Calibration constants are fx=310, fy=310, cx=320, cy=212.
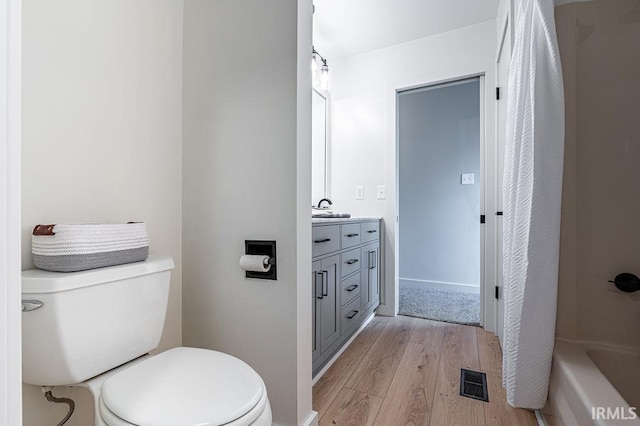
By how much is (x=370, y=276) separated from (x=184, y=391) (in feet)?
6.03

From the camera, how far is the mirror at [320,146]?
2779 millimetres

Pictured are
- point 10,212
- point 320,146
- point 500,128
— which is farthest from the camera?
point 320,146

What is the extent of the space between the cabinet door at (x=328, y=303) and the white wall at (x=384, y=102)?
998mm

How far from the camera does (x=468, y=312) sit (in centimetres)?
277

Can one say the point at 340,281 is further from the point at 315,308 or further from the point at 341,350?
the point at 341,350

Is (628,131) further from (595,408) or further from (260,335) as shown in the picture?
(260,335)

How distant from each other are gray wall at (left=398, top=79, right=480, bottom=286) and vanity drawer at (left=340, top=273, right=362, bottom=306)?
5.56ft

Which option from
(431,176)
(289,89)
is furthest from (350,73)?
(289,89)

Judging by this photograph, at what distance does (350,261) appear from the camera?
2039 mm

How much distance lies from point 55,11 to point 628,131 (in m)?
2.22

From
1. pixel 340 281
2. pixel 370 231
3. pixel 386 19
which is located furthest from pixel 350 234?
pixel 386 19

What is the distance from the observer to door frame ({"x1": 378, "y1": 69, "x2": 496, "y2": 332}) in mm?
2334

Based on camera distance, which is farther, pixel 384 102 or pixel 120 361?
pixel 384 102

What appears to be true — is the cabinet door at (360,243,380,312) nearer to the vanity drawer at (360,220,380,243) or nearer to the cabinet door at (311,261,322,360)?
the vanity drawer at (360,220,380,243)
